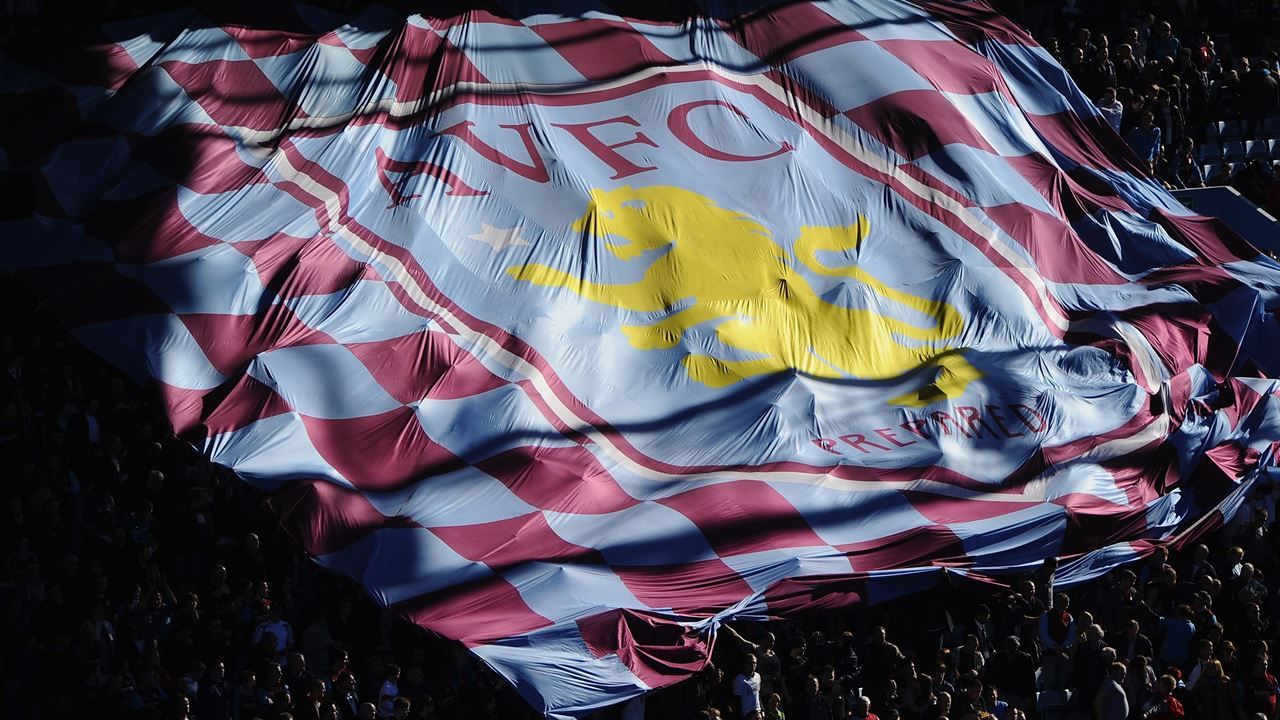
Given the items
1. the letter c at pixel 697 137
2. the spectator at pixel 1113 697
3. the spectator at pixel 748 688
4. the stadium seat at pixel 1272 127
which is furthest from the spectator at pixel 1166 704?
the stadium seat at pixel 1272 127

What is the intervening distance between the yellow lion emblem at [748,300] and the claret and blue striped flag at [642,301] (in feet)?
0.13

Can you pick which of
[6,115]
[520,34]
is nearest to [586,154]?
[520,34]

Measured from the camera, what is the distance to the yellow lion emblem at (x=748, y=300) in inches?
704

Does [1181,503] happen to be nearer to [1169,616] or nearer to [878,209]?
[1169,616]

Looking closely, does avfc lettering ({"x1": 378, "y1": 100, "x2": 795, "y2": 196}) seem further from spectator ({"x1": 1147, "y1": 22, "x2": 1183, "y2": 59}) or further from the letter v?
spectator ({"x1": 1147, "y1": 22, "x2": 1183, "y2": 59})

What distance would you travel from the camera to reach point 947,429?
57.2 feet

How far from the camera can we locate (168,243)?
1777 cm

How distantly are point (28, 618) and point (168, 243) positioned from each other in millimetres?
3764

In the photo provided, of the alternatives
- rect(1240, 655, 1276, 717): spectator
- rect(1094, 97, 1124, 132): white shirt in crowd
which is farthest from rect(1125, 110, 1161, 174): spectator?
rect(1240, 655, 1276, 717): spectator

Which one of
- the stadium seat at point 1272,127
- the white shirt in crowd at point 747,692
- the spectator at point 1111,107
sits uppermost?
the stadium seat at point 1272,127

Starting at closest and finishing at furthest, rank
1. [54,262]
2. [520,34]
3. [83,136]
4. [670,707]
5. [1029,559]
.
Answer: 1. [670,707]
2. [1029,559]
3. [54,262]
4. [83,136]
5. [520,34]

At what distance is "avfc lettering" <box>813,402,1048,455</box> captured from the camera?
17.1m

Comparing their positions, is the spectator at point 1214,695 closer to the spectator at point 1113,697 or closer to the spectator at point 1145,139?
the spectator at point 1113,697

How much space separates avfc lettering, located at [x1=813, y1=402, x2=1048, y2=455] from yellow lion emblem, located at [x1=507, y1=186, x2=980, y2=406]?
262 mm
